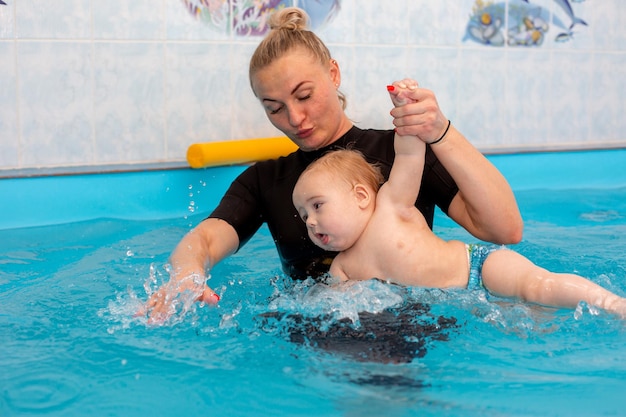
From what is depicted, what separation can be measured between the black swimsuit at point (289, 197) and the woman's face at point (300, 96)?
11 cm

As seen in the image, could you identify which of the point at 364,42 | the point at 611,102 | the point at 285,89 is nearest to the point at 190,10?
the point at 364,42

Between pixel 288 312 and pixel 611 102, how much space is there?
4.84 meters

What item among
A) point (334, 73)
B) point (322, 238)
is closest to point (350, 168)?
point (322, 238)

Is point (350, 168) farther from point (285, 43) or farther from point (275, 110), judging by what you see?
point (285, 43)

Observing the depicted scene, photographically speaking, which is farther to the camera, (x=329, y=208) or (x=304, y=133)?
(x=304, y=133)

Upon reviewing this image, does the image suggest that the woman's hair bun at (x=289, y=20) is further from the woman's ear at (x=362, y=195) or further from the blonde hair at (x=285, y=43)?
the woman's ear at (x=362, y=195)

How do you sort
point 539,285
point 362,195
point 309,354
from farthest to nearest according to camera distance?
1. point 362,195
2. point 539,285
3. point 309,354

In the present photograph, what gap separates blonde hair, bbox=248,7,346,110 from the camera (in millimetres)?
2858

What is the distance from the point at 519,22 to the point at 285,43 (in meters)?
3.78

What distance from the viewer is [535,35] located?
20.6 ft

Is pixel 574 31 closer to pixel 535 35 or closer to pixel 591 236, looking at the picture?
pixel 535 35

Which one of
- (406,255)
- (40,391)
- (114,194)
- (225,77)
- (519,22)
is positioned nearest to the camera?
(40,391)

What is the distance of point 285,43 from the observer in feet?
9.44

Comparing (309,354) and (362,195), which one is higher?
(362,195)
